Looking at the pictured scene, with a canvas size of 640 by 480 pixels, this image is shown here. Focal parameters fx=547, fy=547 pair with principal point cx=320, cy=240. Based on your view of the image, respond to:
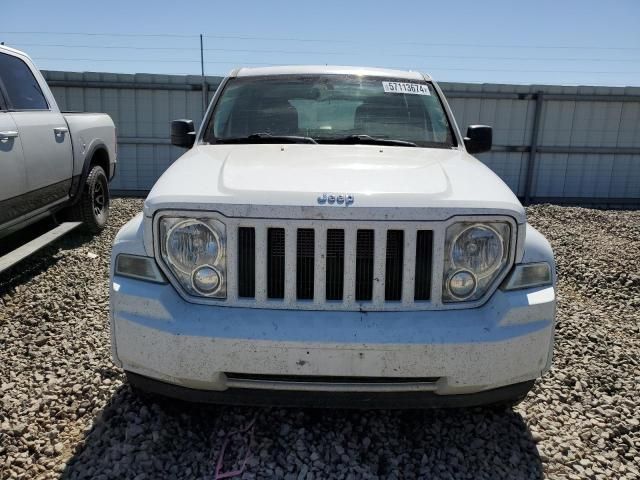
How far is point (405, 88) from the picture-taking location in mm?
3842

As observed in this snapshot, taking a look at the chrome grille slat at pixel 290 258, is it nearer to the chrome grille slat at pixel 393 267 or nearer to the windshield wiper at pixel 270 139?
the chrome grille slat at pixel 393 267

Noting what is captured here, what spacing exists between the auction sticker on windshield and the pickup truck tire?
385 cm

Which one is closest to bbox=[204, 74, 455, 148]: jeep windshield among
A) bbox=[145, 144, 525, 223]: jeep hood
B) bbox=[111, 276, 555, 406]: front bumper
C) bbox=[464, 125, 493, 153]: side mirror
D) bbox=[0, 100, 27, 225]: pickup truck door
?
bbox=[464, 125, 493, 153]: side mirror

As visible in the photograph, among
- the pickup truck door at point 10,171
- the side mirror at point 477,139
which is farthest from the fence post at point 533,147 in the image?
the pickup truck door at point 10,171

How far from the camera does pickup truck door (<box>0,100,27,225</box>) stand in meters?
4.19

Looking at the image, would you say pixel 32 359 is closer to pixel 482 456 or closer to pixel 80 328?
pixel 80 328

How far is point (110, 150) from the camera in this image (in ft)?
22.5

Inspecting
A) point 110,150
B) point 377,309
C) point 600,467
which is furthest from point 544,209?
point 377,309

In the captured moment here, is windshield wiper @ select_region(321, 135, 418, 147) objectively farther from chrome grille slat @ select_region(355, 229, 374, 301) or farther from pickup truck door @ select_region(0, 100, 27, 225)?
pickup truck door @ select_region(0, 100, 27, 225)

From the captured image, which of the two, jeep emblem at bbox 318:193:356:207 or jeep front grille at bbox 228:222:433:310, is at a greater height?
jeep emblem at bbox 318:193:356:207

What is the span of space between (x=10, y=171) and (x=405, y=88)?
310cm

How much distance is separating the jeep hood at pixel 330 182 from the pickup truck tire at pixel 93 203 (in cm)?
369

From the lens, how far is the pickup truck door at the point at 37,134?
4.62m

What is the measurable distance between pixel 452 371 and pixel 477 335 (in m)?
0.17
